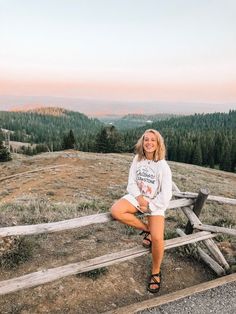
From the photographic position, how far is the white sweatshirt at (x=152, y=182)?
18.2 feet

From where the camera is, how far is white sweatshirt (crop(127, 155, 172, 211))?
555 centimetres

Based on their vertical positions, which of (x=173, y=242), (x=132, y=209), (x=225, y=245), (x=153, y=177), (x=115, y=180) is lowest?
(x=115, y=180)

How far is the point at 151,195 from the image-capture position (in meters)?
5.75

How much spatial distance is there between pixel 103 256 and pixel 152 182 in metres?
1.53

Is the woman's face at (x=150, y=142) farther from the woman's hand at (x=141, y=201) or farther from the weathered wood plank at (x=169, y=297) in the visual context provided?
the weathered wood plank at (x=169, y=297)

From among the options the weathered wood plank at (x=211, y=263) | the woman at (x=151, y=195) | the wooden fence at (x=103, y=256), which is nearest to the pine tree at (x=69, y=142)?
the wooden fence at (x=103, y=256)

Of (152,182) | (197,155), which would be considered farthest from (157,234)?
(197,155)

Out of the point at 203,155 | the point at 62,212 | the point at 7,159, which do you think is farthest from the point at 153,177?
the point at 203,155

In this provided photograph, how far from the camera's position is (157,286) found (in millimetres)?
5668

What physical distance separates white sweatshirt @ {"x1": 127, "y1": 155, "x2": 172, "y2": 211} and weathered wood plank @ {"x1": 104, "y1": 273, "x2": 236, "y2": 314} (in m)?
1.40

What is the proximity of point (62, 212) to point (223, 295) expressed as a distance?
524cm

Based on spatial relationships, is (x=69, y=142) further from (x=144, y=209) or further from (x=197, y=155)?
(x=144, y=209)

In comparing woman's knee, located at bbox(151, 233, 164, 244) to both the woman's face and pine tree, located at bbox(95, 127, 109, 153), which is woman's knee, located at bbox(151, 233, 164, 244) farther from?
pine tree, located at bbox(95, 127, 109, 153)

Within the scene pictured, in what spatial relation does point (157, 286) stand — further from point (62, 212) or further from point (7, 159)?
point (7, 159)
